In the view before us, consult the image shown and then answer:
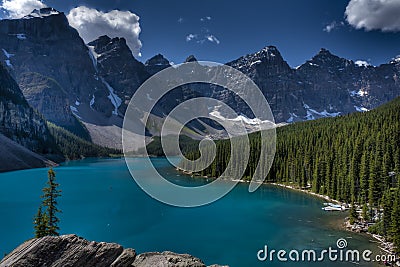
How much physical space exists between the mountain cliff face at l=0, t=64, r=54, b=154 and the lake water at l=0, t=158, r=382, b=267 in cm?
9030

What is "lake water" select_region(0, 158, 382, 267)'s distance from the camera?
101 feet

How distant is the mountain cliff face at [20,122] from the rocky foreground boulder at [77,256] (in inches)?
5971

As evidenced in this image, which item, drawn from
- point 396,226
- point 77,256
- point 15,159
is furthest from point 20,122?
point 77,256

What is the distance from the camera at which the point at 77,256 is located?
845 centimetres

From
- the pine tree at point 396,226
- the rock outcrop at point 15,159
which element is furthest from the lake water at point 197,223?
the rock outcrop at point 15,159

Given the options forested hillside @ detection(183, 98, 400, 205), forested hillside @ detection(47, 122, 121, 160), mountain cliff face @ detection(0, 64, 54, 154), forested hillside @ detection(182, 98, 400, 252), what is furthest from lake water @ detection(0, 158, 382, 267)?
forested hillside @ detection(47, 122, 121, 160)

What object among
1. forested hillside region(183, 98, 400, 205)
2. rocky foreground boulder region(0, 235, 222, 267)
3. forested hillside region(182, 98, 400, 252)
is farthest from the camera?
forested hillside region(183, 98, 400, 205)

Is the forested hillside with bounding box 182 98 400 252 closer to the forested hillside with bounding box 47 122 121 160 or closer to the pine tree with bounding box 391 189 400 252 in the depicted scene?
the pine tree with bounding box 391 189 400 252

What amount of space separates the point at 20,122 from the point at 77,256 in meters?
169

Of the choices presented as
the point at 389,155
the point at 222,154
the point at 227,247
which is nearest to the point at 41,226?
the point at 227,247

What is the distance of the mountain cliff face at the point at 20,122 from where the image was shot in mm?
141500

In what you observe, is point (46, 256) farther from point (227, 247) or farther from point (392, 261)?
point (392, 261)

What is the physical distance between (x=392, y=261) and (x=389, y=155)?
3816 cm

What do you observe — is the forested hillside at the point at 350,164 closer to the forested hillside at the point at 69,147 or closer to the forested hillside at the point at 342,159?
the forested hillside at the point at 342,159
